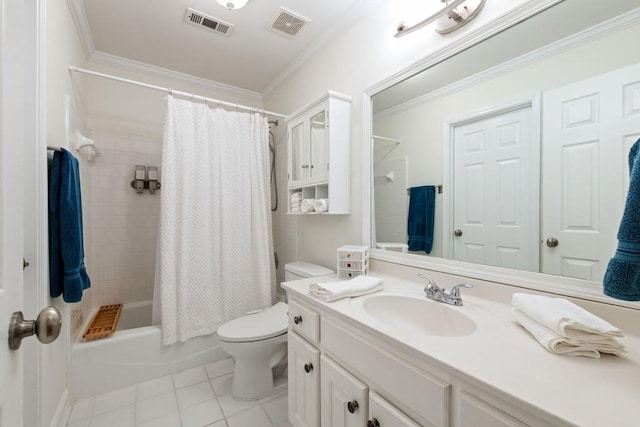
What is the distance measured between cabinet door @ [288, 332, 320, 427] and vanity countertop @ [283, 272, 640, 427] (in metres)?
0.40

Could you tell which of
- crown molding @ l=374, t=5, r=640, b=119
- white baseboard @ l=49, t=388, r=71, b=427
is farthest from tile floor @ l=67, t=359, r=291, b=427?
crown molding @ l=374, t=5, r=640, b=119

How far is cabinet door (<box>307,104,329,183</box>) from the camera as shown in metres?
1.70

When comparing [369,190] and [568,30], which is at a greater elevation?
[568,30]

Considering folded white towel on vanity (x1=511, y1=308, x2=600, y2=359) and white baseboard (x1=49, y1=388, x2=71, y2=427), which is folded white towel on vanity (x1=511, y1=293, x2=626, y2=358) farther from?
white baseboard (x1=49, y1=388, x2=71, y2=427)

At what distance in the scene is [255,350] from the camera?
1.59 m

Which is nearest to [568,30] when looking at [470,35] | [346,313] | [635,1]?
[635,1]

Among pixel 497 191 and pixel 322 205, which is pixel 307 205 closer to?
pixel 322 205

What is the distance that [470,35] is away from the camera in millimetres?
1134

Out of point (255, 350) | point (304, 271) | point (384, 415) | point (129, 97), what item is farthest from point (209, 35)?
point (384, 415)

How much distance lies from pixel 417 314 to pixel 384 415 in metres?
0.41

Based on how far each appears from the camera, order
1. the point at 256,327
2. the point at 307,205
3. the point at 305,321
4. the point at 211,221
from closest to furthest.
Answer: the point at 305,321
the point at 256,327
the point at 307,205
the point at 211,221

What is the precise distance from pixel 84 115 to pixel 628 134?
10.3 ft

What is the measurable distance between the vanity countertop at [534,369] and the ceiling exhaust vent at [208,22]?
2066 millimetres

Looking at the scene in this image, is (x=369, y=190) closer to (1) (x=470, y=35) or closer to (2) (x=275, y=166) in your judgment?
(1) (x=470, y=35)
